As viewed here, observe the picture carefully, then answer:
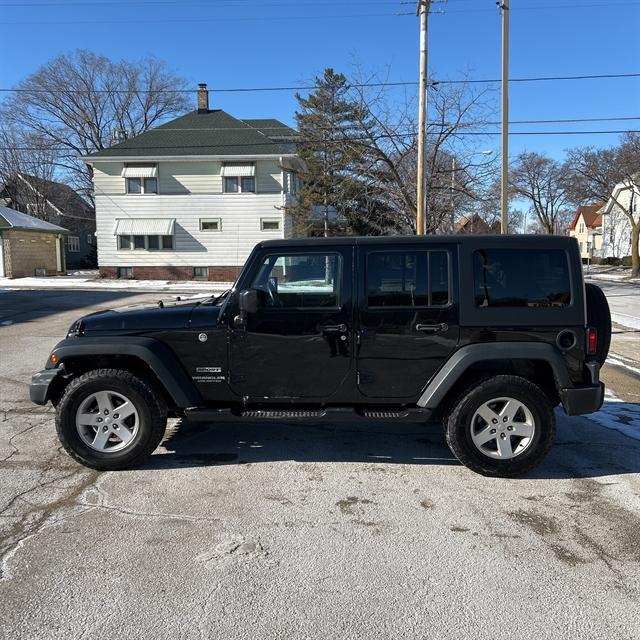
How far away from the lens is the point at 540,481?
4191 millimetres

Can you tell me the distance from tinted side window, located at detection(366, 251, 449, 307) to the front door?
19 cm

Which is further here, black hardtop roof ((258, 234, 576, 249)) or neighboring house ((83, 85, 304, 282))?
neighboring house ((83, 85, 304, 282))

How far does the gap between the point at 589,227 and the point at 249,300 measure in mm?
84607

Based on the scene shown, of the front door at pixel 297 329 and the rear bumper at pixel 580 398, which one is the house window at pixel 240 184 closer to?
the front door at pixel 297 329

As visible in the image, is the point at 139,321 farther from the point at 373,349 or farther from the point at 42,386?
the point at 373,349

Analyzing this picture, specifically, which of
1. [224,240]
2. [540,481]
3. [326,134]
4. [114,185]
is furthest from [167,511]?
[114,185]

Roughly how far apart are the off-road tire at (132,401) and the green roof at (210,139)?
2583 centimetres

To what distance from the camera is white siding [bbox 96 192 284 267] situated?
29391mm

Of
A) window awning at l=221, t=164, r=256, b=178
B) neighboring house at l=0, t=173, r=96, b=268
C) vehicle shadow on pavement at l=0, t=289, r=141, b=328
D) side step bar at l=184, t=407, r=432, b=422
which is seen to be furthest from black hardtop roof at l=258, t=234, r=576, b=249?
neighboring house at l=0, t=173, r=96, b=268

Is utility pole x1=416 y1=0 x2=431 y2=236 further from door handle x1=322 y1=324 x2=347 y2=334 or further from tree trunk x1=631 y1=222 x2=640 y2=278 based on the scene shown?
tree trunk x1=631 y1=222 x2=640 y2=278

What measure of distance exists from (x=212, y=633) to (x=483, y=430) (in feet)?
8.34

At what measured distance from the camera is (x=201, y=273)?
1190 inches

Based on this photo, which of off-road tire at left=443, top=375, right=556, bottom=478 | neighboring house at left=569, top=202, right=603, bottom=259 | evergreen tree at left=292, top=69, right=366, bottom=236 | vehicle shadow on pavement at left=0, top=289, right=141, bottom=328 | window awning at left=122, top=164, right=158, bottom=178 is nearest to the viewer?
off-road tire at left=443, top=375, right=556, bottom=478

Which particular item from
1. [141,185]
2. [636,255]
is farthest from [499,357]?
[636,255]
